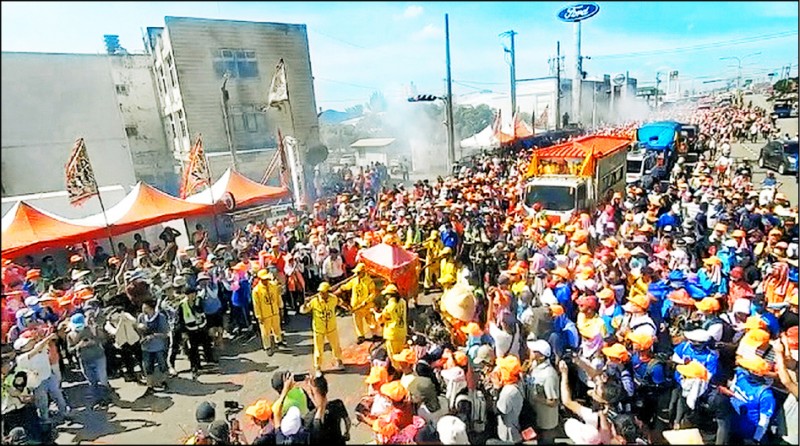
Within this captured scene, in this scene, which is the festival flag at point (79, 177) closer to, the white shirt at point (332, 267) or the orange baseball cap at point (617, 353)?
the white shirt at point (332, 267)

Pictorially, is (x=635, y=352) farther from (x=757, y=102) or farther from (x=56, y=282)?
(x=757, y=102)

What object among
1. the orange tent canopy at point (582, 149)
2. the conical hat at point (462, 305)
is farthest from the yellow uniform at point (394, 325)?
the orange tent canopy at point (582, 149)

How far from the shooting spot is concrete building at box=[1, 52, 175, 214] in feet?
8.40

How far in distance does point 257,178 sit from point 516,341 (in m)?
13.7

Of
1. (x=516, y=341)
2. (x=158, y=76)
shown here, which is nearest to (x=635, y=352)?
(x=516, y=341)

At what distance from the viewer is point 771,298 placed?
16.6 ft

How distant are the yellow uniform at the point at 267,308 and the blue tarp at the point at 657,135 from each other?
16485 mm

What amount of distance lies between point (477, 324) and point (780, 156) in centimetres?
1218

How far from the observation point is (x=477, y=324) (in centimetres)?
496

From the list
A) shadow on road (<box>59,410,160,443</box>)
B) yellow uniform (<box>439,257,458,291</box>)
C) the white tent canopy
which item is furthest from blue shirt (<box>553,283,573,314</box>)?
the white tent canopy

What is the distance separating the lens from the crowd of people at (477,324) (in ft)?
11.8

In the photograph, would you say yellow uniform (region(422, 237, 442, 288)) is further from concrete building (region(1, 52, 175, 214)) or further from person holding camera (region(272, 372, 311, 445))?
concrete building (region(1, 52, 175, 214))

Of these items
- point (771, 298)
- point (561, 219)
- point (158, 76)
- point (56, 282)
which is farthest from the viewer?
point (158, 76)

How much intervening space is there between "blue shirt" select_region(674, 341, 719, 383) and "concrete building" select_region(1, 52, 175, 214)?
4565mm
